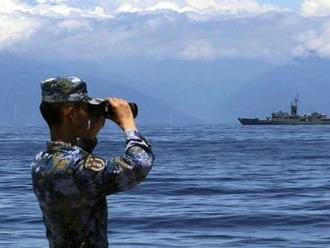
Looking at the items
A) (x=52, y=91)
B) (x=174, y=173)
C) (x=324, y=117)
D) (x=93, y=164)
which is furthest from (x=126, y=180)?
(x=324, y=117)

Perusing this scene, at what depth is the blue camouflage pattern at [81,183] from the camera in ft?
17.7

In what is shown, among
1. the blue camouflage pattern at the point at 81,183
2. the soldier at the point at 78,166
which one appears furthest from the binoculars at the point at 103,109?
the blue camouflage pattern at the point at 81,183

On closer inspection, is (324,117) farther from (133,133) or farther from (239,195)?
(133,133)

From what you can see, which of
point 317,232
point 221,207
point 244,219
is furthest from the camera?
point 221,207

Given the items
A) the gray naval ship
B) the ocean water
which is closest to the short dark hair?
the ocean water

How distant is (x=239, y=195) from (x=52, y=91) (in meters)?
21.6

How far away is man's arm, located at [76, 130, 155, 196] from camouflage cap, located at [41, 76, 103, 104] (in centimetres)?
34

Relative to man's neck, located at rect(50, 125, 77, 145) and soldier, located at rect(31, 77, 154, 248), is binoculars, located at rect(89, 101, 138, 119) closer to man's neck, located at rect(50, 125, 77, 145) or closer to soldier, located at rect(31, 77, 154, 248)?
soldier, located at rect(31, 77, 154, 248)

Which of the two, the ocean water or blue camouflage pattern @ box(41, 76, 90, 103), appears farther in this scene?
the ocean water

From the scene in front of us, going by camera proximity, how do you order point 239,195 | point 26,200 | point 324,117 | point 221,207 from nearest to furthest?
point 221,207 < point 26,200 < point 239,195 < point 324,117

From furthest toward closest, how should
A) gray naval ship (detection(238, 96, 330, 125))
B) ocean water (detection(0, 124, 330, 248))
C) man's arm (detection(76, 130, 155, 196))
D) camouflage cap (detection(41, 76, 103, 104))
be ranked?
gray naval ship (detection(238, 96, 330, 125)) < ocean water (detection(0, 124, 330, 248)) < camouflage cap (detection(41, 76, 103, 104)) < man's arm (detection(76, 130, 155, 196))

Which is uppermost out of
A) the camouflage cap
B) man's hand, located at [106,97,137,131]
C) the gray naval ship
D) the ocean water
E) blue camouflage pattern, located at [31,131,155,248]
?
the camouflage cap

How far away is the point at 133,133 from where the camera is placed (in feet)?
18.0

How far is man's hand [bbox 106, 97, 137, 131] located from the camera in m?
5.49
